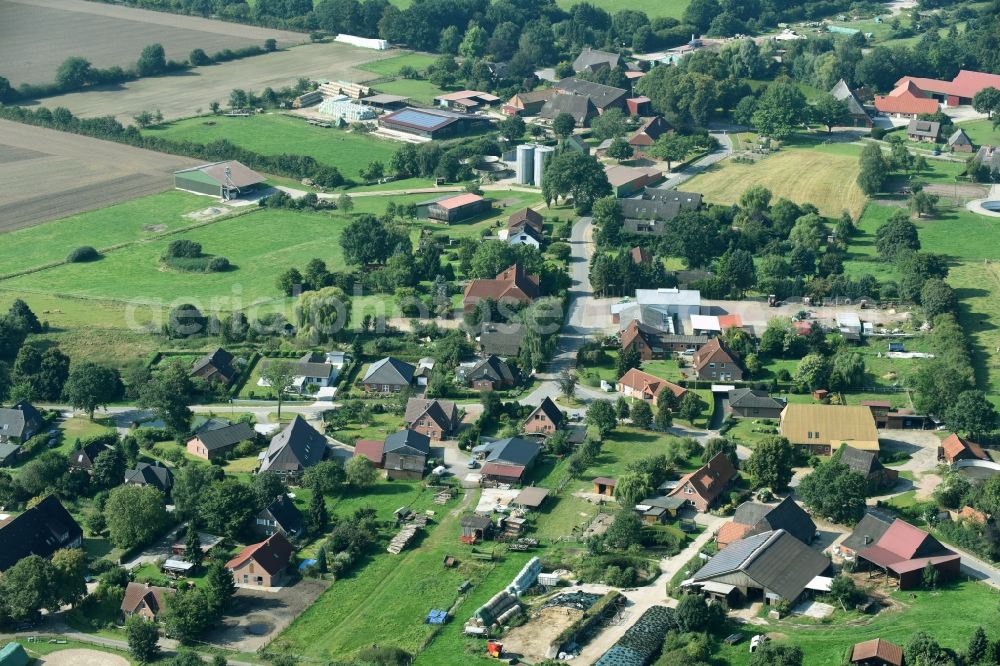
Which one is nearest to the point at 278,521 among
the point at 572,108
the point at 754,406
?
the point at 754,406

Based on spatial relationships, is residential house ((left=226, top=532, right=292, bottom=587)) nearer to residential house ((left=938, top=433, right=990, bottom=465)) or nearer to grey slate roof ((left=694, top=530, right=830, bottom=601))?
grey slate roof ((left=694, top=530, right=830, bottom=601))

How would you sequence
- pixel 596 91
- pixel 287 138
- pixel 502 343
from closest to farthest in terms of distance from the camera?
pixel 502 343, pixel 287 138, pixel 596 91

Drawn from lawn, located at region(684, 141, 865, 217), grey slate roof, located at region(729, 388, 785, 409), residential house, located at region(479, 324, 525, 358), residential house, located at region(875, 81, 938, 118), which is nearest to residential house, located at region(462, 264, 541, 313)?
residential house, located at region(479, 324, 525, 358)

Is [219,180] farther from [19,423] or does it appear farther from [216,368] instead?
[19,423]

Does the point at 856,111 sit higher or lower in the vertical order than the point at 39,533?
higher

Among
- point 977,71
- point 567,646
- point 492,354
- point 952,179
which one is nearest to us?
point 567,646

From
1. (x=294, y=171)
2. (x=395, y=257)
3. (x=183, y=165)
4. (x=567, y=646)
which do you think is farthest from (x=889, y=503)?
(x=183, y=165)

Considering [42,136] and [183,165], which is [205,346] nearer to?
[183,165]
